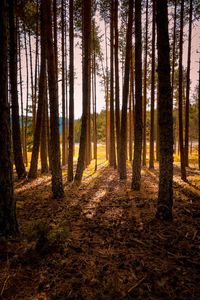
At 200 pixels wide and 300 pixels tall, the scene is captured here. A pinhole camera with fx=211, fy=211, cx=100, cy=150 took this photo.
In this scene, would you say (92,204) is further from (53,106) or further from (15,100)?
(15,100)

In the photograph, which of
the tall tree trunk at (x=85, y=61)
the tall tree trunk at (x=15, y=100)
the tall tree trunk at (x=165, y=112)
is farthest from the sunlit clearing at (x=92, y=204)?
the tall tree trunk at (x=15, y=100)

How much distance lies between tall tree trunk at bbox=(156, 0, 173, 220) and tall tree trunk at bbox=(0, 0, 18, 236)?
3695 mm

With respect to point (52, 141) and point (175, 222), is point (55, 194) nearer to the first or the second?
point (52, 141)

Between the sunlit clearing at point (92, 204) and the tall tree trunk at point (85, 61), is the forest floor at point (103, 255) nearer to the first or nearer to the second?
the sunlit clearing at point (92, 204)

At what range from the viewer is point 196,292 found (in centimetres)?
314

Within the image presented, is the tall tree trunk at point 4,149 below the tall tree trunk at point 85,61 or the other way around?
below

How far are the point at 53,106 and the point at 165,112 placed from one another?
14.2 feet

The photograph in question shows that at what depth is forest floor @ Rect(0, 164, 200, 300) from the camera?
321 cm

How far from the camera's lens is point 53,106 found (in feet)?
26.2

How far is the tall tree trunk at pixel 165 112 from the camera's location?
541cm

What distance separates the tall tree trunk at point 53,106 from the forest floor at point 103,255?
1.49 metres

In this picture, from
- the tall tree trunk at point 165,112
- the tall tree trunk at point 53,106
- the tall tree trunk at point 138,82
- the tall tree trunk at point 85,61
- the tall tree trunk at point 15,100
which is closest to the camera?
the tall tree trunk at point 165,112

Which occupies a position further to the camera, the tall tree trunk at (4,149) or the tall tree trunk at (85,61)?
the tall tree trunk at (85,61)

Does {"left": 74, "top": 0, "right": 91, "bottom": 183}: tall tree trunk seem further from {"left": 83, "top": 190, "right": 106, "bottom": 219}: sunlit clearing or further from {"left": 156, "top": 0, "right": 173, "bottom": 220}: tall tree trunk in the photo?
{"left": 156, "top": 0, "right": 173, "bottom": 220}: tall tree trunk
